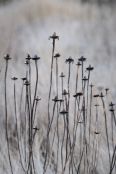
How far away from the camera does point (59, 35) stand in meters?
3.81

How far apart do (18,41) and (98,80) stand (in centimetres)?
183

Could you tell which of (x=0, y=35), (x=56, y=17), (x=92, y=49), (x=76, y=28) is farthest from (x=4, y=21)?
(x=92, y=49)

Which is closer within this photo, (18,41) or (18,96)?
(18,96)

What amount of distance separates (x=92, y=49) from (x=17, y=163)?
2.32 m

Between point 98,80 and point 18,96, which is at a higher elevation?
point 98,80

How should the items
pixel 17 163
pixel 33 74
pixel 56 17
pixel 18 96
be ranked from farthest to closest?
pixel 56 17
pixel 33 74
pixel 18 96
pixel 17 163

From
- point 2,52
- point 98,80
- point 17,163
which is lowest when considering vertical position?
point 17,163

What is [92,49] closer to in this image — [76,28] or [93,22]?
[76,28]

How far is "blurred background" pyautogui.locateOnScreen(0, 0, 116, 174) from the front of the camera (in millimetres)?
2147

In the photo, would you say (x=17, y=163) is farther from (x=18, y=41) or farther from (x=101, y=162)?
(x=18, y=41)

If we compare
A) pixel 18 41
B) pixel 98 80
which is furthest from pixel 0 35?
pixel 98 80

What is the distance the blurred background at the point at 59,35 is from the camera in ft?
7.04

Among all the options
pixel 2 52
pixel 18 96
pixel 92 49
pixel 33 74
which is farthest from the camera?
pixel 92 49

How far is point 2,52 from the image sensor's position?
2.75 meters
